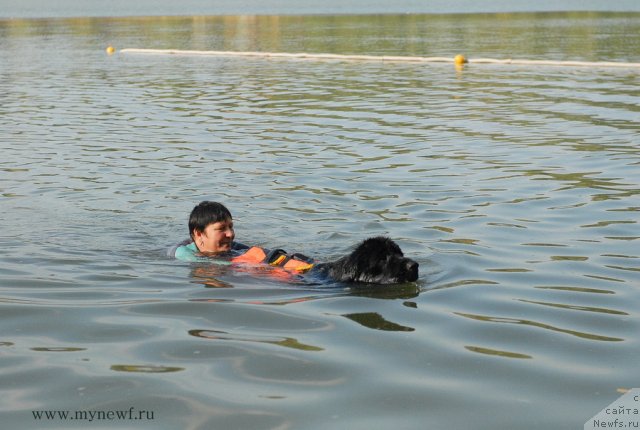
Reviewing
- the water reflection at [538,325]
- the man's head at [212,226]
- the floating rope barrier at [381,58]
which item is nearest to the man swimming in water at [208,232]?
the man's head at [212,226]

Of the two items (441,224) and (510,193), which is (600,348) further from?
(510,193)

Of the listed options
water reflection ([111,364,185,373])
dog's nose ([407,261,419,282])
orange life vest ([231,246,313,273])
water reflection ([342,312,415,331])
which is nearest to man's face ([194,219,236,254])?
orange life vest ([231,246,313,273])

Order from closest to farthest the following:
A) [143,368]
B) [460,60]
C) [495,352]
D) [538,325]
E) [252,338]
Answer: [143,368], [495,352], [252,338], [538,325], [460,60]

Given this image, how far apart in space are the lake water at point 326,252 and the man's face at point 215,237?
0.24 m

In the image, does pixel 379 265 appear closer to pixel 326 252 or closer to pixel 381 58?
pixel 326 252

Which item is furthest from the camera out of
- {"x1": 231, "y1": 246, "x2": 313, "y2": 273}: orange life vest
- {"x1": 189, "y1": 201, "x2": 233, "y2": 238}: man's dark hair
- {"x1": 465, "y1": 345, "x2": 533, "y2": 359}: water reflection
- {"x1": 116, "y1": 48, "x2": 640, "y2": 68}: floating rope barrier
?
{"x1": 116, "y1": 48, "x2": 640, "y2": 68}: floating rope barrier

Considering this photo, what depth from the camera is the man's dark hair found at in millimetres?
7492

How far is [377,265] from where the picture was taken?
6691mm

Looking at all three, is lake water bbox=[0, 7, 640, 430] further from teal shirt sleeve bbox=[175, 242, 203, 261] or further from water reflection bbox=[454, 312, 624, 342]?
teal shirt sleeve bbox=[175, 242, 203, 261]

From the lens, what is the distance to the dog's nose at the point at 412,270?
665 centimetres

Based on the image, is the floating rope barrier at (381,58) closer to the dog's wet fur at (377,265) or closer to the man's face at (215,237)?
the man's face at (215,237)

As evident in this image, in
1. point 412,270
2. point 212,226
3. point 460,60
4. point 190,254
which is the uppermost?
point 460,60

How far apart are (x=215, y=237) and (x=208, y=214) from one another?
18cm

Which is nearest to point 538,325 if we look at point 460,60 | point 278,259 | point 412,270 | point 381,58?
point 412,270
